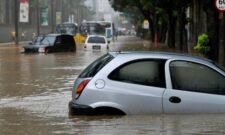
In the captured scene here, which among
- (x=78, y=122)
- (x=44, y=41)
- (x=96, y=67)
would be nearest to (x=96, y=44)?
(x=44, y=41)

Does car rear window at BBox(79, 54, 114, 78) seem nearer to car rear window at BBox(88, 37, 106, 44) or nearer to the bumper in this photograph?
the bumper

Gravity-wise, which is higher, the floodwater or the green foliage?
the green foliage

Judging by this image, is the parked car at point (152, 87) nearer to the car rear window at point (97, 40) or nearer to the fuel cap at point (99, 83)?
the fuel cap at point (99, 83)

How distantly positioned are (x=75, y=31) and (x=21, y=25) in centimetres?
1748

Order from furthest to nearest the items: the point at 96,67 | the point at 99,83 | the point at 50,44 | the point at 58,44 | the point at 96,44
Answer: the point at 96,44 < the point at 58,44 < the point at 50,44 < the point at 96,67 < the point at 99,83

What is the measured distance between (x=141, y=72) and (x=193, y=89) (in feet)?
2.82

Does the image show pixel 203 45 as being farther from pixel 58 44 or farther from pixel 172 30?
pixel 172 30

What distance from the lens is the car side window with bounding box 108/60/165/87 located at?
9125 millimetres

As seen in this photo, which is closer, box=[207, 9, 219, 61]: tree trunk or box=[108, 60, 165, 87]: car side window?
box=[108, 60, 165, 87]: car side window

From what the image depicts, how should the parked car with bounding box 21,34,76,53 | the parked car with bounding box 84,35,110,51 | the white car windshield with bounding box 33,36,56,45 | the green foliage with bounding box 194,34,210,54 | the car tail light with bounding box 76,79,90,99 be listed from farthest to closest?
the parked car with bounding box 84,35,110,51 < the white car windshield with bounding box 33,36,56,45 < the parked car with bounding box 21,34,76,53 < the green foliage with bounding box 194,34,210,54 < the car tail light with bounding box 76,79,90,99

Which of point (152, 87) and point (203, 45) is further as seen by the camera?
point (203, 45)

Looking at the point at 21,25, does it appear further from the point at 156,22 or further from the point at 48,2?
the point at 156,22

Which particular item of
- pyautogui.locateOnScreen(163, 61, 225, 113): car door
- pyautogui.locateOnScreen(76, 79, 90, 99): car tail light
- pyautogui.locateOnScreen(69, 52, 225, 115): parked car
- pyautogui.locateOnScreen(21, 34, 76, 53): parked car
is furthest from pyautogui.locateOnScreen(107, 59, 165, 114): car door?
pyautogui.locateOnScreen(21, 34, 76, 53): parked car

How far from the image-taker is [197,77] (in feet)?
30.2
